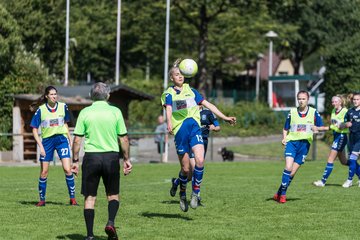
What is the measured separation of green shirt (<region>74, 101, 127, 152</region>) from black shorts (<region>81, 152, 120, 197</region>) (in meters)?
0.09

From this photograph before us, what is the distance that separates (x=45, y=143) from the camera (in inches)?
629

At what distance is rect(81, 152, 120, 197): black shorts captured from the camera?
11.2 m

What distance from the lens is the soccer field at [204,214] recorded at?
40.2 feet

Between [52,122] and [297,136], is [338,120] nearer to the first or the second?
[297,136]

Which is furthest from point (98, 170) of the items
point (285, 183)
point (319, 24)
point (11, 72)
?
point (319, 24)

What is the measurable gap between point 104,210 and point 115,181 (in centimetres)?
374

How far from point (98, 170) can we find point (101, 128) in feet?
1.76

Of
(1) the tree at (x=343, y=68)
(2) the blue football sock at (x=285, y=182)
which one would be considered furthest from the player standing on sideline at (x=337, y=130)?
(1) the tree at (x=343, y=68)

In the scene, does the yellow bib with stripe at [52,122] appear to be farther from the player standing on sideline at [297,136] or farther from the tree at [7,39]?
the tree at [7,39]

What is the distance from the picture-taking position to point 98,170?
11227mm

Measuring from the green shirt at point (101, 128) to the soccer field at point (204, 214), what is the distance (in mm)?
1385

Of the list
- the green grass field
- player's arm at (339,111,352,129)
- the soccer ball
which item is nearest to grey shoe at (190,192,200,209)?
the soccer ball

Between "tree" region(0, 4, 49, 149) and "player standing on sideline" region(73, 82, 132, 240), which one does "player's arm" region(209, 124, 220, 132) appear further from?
"tree" region(0, 4, 49, 149)

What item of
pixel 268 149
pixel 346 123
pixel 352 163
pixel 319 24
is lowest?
pixel 268 149
